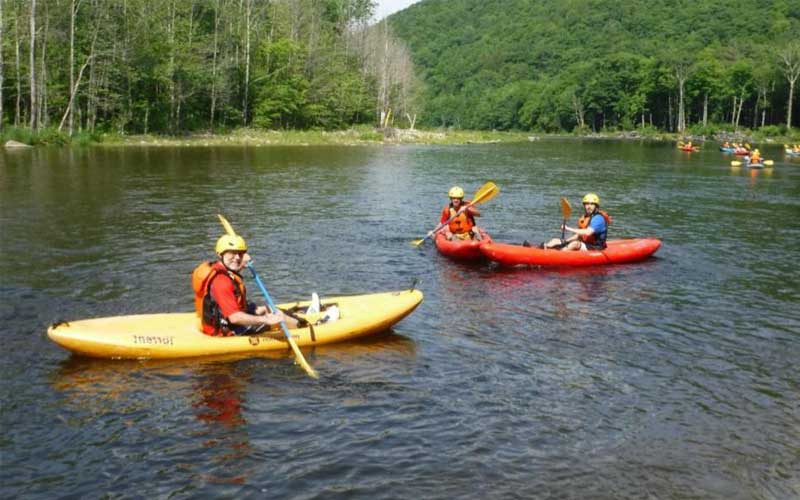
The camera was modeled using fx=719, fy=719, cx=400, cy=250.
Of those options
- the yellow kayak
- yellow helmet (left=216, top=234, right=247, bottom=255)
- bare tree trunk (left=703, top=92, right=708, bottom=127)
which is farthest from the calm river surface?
bare tree trunk (left=703, top=92, right=708, bottom=127)

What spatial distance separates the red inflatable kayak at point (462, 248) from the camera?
1337 centimetres

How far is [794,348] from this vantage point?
9.12 meters

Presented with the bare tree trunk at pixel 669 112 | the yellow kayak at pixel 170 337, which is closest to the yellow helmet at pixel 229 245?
the yellow kayak at pixel 170 337

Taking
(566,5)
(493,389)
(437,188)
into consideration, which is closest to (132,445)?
(493,389)

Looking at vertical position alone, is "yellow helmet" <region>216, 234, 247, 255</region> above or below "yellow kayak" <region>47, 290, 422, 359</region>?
above

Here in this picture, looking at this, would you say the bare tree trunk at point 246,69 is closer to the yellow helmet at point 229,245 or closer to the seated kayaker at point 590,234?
the seated kayaker at point 590,234

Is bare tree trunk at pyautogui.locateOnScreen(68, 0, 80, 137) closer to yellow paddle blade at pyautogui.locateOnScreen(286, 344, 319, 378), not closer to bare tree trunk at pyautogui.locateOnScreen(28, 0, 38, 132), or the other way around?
bare tree trunk at pyautogui.locateOnScreen(28, 0, 38, 132)

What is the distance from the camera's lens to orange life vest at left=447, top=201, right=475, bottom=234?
14.5 metres

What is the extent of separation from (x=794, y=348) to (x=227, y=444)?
710cm

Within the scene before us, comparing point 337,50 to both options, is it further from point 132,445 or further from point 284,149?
point 132,445

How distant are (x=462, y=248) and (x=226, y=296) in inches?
248

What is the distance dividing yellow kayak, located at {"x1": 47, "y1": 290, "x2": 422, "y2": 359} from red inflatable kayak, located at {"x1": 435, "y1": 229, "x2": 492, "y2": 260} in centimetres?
466

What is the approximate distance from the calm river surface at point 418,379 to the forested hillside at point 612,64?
80.4m

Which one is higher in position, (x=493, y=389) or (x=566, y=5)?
(x=566, y=5)
